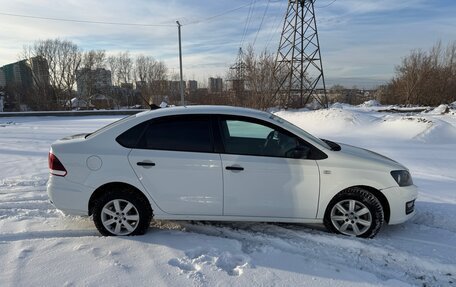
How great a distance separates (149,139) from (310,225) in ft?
7.71

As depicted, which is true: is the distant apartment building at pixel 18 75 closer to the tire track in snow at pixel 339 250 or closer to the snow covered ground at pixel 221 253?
the snow covered ground at pixel 221 253

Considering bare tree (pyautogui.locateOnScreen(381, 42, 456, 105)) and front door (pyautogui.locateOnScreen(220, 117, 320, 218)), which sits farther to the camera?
bare tree (pyautogui.locateOnScreen(381, 42, 456, 105))

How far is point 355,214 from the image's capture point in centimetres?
420

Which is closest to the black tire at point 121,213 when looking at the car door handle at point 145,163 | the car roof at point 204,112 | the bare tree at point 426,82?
the car door handle at point 145,163

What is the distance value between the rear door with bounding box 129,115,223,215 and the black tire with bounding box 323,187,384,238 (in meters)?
1.37

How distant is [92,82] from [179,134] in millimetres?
64467

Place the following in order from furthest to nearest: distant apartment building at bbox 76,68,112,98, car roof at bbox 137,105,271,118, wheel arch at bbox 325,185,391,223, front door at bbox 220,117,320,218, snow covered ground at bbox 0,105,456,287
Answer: distant apartment building at bbox 76,68,112,98 → car roof at bbox 137,105,271,118 → wheel arch at bbox 325,185,391,223 → front door at bbox 220,117,320,218 → snow covered ground at bbox 0,105,456,287

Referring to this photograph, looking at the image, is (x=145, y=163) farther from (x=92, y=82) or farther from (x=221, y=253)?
(x=92, y=82)

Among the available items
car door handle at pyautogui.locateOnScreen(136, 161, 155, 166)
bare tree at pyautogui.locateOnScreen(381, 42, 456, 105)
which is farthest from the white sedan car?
bare tree at pyautogui.locateOnScreen(381, 42, 456, 105)

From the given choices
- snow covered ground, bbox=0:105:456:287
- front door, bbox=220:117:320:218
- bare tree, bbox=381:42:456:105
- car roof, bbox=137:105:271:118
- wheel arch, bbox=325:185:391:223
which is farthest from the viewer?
bare tree, bbox=381:42:456:105

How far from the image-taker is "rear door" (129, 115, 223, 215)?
4086mm

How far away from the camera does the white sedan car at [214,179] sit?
4.09 m

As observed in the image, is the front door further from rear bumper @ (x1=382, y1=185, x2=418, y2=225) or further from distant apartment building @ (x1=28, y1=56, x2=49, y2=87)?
distant apartment building @ (x1=28, y1=56, x2=49, y2=87)

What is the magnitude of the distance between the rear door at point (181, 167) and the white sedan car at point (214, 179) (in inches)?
0.5
